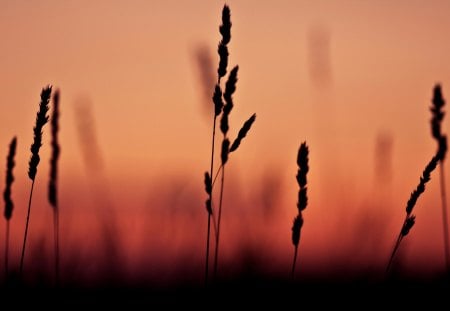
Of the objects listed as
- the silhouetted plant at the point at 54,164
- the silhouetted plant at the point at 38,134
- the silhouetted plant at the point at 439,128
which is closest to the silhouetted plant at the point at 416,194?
the silhouetted plant at the point at 439,128

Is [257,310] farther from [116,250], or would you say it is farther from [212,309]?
[116,250]

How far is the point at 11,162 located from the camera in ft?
10.1

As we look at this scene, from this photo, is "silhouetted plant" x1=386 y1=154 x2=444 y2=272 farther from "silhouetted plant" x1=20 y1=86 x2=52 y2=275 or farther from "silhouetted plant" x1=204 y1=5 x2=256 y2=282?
"silhouetted plant" x1=20 y1=86 x2=52 y2=275

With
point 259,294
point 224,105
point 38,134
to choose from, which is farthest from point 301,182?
point 259,294

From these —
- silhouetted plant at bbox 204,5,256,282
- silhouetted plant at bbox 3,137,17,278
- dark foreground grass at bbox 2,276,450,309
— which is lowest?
dark foreground grass at bbox 2,276,450,309

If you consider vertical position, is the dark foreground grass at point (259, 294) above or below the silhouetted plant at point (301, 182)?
below

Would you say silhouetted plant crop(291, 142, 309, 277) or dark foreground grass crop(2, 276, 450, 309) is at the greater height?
silhouetted plant crop(291, 142, 309, 277)

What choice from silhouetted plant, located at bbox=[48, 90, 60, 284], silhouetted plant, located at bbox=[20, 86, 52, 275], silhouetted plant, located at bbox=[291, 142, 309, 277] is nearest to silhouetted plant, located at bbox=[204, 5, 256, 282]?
silhouetted plant, located at bbox=[291, 142, 309, 277]

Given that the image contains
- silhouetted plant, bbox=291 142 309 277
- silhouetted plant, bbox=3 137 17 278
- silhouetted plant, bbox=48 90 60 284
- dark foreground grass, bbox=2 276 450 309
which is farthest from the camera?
silhouetted plant, bbox=48 90 60 284

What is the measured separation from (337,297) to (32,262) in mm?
2117

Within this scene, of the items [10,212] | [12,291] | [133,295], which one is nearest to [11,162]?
[10,212]

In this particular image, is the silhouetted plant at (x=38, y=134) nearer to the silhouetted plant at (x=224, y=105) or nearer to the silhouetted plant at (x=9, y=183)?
the silhouetted plant at (x=9, y=183)

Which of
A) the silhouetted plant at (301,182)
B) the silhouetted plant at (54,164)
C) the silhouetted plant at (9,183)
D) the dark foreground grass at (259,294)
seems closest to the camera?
the silhouetted plant at (301,182)

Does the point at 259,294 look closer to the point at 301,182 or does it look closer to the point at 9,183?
the point at 301,182
